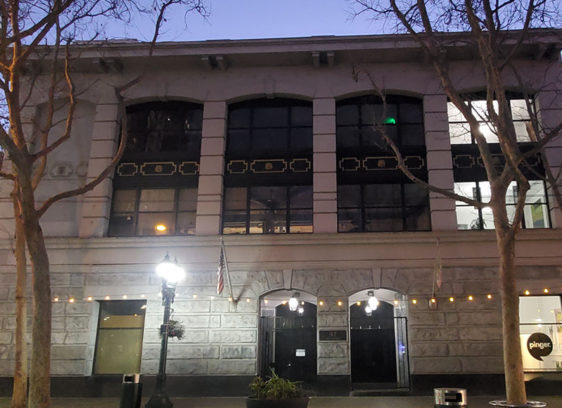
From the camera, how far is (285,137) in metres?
19.8

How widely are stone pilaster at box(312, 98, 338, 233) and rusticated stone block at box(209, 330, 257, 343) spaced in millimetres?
4098

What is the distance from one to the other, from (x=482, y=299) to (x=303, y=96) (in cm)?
955

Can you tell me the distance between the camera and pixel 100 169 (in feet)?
63.0

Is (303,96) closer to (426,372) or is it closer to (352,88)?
(352,88)

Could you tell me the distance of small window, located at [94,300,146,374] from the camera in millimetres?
17688

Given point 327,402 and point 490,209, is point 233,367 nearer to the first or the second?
point 327,402

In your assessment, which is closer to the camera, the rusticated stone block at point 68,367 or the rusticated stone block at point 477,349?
the rusticated stone block at point 477,349

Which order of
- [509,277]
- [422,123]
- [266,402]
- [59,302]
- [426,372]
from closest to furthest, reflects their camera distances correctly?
[266,402]
[509,277]
[426,372]
[59,302]
[422,123]

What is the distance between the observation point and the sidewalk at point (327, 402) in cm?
1508

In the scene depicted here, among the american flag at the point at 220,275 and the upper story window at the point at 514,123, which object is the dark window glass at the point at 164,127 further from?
the upper story window at the point at 514,123

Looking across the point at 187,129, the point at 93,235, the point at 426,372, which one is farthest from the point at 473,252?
the point at 93,235

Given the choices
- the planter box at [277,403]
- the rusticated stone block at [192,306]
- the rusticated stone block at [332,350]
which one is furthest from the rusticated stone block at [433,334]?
the planter box at [277,403]

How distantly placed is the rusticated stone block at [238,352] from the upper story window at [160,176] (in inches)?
170

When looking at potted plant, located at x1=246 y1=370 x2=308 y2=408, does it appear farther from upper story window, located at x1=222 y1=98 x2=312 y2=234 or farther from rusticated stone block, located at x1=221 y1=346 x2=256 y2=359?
upper story window, located at x1=222 y1=98 x2=312 y2=234
